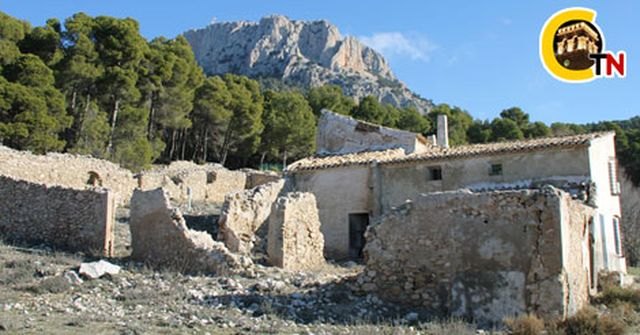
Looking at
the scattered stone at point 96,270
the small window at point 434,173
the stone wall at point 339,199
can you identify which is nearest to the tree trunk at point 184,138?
the stone wall at point 339,199

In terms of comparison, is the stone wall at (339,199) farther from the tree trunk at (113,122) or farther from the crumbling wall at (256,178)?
the tree trunk at (113,122)

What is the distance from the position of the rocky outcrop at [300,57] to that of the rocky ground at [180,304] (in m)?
77.6

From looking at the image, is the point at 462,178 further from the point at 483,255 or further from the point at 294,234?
the point at 483,255

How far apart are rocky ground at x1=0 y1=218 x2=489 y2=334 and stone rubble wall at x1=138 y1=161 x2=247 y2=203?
14.8 m

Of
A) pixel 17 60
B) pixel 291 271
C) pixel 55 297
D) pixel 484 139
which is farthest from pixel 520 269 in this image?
pixel 484 139

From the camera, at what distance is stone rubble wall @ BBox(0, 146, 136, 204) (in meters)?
22.2

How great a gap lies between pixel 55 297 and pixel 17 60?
848 inches

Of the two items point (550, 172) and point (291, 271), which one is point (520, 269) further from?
point (550, 172)

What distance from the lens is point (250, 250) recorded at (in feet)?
59.6

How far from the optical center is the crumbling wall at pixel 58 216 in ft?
49.2

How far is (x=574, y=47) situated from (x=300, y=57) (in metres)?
87.0

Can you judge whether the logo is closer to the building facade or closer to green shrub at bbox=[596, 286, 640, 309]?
the building facade

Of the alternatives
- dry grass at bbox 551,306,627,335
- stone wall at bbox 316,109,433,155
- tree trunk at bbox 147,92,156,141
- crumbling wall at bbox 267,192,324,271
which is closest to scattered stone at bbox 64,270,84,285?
crumbling wall at bbox 267,192,324,271

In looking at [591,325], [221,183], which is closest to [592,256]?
[591,325]
